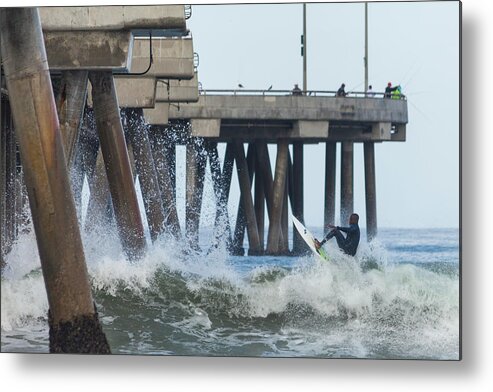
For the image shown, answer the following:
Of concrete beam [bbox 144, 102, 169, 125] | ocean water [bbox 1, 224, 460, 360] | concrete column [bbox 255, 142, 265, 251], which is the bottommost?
ocean water [bbox 1, 224, 460, 360]

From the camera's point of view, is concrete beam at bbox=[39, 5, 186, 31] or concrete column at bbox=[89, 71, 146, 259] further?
concrete column at bbox=[89, 71, 146, 259]

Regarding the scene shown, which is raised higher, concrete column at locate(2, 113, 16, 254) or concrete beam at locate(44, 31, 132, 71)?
concrete beam at locate(44, 31, 132, 71)

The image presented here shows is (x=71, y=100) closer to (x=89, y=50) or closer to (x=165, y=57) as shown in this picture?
(x=89, y=50)

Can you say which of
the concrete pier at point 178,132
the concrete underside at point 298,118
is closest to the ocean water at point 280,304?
the concrete pier at point 178,132

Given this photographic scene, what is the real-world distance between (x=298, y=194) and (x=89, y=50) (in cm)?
140

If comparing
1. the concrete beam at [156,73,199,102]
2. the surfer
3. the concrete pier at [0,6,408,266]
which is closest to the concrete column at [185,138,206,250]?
the concrete pier at [0,6,408,266]

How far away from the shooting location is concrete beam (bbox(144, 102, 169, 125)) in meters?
9.73

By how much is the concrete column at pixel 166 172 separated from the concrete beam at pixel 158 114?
0.07 metres

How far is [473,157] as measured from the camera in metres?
8.12

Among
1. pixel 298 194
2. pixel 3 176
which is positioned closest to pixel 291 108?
pixel 298 194

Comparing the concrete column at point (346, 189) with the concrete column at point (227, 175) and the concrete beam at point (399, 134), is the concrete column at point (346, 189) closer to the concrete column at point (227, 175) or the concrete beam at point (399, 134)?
the concrete beam at point (399, 134)

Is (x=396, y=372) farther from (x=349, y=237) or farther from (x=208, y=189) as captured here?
(x=208, y=189)

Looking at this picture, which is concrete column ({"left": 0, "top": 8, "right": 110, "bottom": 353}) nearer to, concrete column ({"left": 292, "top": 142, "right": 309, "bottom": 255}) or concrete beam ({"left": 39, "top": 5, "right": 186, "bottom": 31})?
concrete beam ({"left": 39, "top": 5, "right": 186, "bottom": 31})

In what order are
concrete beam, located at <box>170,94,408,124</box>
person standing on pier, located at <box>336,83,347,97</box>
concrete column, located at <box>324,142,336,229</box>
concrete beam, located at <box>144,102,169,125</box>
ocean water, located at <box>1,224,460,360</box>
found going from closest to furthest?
ocean water, located at <box>1,224,460,360</box> < concrete column, located at <box>324,142,336,229</box> < person standing on pier, located at <box>336,83,347,97</box> < concrete beam, located at <box>170,94,408,124</box> < concrete beam, located at <box>144,102,169,125</box>
